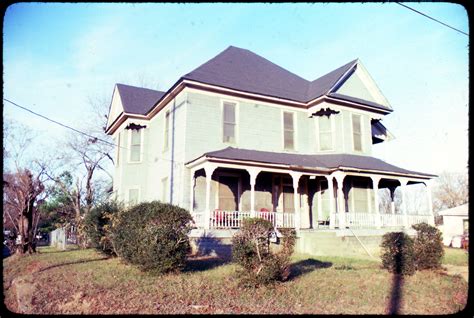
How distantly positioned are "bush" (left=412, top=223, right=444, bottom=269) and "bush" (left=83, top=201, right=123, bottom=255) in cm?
919

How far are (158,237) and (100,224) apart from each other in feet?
18.4

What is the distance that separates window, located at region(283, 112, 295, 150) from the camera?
18.3m

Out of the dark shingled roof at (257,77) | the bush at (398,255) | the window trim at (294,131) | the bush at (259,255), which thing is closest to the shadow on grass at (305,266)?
the bush at (259,255)

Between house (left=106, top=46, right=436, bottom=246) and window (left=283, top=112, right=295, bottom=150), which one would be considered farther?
window (left=283, top=112, right=295, bottom=150)

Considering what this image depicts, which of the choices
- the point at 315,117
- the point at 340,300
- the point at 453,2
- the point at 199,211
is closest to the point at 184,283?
the point at 340,300

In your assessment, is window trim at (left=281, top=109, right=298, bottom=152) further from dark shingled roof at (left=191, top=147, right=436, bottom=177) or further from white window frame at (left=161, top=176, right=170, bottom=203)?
white window frame at (left=161, top=176, right=170, bottom=203)

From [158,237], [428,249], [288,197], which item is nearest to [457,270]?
[428,249]

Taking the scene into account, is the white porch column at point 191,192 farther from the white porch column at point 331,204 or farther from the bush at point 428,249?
the bush at point 428,249

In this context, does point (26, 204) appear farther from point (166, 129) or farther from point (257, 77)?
point (257, 77)

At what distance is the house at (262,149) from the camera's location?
1602 cm

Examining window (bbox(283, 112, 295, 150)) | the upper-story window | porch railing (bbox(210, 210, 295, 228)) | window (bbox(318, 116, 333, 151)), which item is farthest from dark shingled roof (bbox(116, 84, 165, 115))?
window (bbox(318, 116, 333, 151))

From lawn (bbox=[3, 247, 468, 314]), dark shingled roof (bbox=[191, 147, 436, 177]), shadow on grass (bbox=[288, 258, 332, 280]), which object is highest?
dark shingled roof (bbox=[191, 147, 436, 177])

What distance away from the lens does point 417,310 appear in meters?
6.39

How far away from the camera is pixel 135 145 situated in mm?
20750
